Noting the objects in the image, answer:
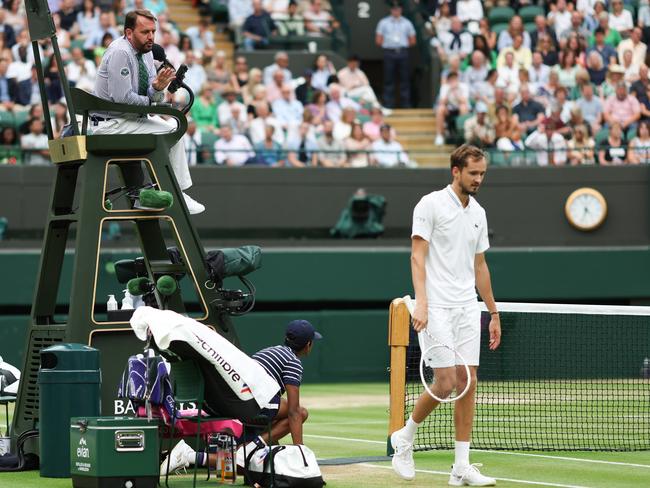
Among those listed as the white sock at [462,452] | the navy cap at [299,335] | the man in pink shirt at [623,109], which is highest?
the navy cap at [299,335]

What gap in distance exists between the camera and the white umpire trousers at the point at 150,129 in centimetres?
1026

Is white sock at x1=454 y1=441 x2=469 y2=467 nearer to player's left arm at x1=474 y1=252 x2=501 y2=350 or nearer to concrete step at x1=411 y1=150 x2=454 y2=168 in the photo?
player's left arm at x1=474 y1=252 x2=501 y2=350

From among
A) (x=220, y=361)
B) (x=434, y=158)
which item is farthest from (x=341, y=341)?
(x=220, y=361)

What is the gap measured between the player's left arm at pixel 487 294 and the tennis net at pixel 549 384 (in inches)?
66.9

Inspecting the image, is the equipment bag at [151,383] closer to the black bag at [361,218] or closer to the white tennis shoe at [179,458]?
the white tennis shoe at [179,458]

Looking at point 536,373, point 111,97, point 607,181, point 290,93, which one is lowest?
point 536,373

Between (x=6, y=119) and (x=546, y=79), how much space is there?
898 centimetres

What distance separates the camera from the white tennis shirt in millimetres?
9133

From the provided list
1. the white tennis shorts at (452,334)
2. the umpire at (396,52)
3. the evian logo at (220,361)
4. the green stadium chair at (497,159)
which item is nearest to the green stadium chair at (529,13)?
the umpire at (396,52)

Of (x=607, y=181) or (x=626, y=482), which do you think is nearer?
(x=626, y=482)

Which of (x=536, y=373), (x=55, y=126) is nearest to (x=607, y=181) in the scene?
(x=536, y=373)

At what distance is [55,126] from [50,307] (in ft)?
31.4

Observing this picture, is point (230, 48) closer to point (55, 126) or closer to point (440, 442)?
point (55, 126)

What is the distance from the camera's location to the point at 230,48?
24609 millimetres
